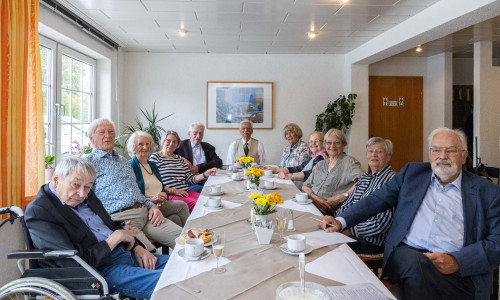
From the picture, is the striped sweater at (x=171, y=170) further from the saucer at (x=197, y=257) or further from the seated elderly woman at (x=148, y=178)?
the saucer at (x=197, y=257)

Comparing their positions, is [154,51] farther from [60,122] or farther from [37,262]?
[37,262]

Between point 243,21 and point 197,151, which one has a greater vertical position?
point 243,21

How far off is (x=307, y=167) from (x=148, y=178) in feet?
6.33

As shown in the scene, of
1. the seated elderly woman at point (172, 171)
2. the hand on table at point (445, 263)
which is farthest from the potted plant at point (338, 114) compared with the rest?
the hand on table at point (445, 263)

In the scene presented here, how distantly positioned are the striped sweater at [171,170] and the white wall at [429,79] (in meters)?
4.77

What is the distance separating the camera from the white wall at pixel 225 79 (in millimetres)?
6531

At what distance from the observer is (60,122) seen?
4574 millimetres

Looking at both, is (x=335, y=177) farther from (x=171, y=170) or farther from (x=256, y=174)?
(x=171, y=170)

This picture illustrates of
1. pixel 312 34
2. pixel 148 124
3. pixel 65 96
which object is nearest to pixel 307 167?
pixel 312 34

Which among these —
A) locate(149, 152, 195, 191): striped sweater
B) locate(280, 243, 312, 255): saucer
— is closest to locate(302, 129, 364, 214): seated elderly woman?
locate(149, 152, 195, 191): striped sweater

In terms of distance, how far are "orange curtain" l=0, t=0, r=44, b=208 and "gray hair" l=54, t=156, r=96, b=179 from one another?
3.99 feet

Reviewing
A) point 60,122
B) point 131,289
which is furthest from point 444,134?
point 60,122

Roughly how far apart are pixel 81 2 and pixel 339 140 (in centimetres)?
326

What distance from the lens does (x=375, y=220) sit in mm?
2324
